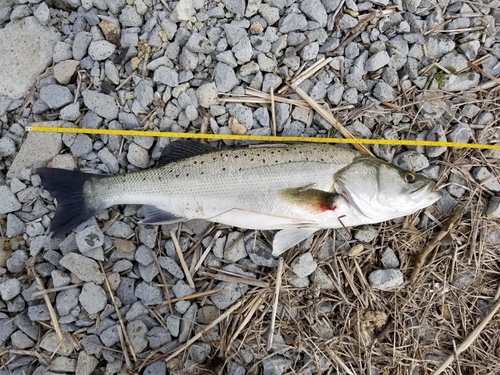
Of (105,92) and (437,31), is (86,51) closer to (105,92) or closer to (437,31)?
(105,92)

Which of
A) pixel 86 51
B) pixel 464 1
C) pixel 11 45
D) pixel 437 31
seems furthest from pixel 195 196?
pixel 464 1

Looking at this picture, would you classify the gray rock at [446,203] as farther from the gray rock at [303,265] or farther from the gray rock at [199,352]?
the gray rock at [199,352]

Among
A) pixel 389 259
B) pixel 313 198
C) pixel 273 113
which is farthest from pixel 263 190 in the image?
pixel 389 259

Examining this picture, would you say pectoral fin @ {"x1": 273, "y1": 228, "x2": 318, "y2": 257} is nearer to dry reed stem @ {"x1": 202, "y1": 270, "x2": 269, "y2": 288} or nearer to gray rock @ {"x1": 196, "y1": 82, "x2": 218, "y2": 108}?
dry reed stem @ {"x1": 202, "y1": 270, "x2": 269, "y2": 288}

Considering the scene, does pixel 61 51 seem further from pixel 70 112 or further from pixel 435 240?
pixel 435 240

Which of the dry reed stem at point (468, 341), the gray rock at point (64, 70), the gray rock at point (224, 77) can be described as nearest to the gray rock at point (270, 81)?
the gray rock at point (224, 77)

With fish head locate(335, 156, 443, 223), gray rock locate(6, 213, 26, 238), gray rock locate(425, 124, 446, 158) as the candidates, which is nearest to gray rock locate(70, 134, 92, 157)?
gray rock locate(6, 213, 26, 238)
